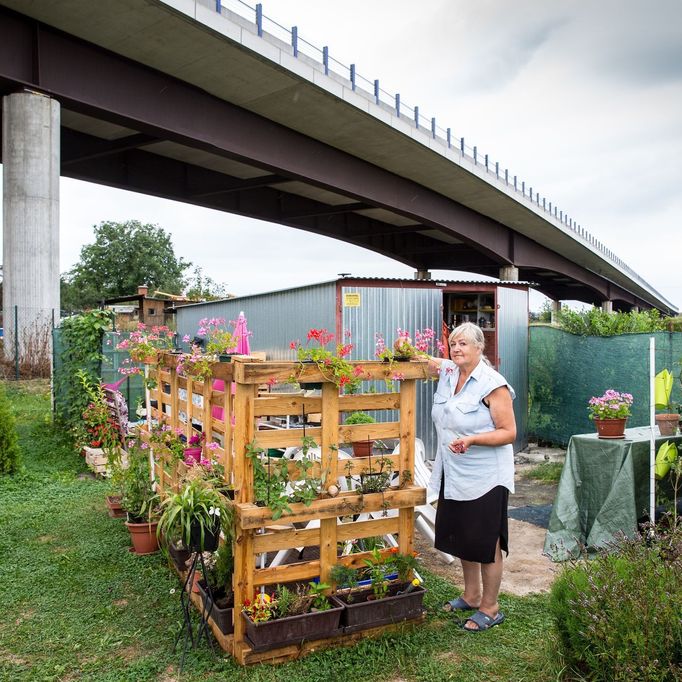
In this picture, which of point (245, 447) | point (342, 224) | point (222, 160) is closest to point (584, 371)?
point (245, 447)

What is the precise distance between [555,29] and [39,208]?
30.5ft

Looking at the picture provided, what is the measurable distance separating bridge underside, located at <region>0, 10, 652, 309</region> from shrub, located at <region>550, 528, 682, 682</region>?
12.1 metres

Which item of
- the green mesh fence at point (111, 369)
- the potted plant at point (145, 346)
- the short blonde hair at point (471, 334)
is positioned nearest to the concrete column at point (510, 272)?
the green mesh fence at point (111, 369)

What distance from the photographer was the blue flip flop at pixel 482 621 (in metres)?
3.71

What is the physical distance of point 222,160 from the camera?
18.9 m

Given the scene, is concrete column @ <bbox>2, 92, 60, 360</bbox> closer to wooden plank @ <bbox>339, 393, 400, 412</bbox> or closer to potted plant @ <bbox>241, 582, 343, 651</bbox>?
wooden plank @ <bbox>339, 393, 400, 412</bbox>

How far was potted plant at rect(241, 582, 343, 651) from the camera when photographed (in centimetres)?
326

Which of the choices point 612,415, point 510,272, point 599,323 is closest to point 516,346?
point 599,323

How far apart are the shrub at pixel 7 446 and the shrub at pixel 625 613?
654cm

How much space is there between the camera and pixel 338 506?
3594 millimetres

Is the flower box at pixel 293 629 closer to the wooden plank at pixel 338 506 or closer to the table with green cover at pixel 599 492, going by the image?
the wooden plank at pixel 338 506

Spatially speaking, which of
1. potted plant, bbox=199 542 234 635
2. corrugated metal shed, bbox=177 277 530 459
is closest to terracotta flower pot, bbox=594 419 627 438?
corrugated metal shed, bbox=177 277 530 459

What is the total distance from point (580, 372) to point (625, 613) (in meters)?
8.35

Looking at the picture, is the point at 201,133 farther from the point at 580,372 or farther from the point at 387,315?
the point at 580,372
